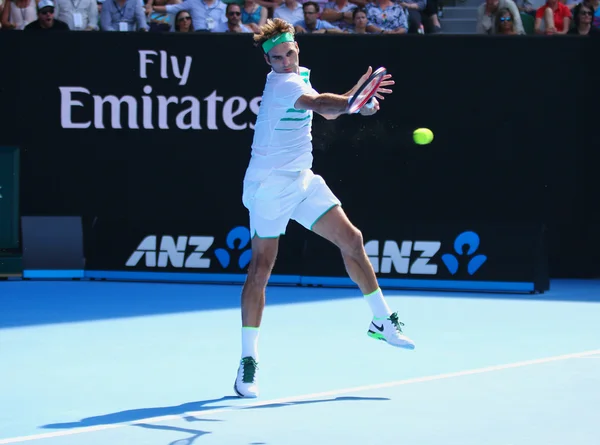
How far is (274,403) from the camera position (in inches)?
215

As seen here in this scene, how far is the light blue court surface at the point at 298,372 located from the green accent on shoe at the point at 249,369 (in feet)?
0.39

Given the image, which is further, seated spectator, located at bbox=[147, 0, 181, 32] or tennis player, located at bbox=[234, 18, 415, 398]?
seated spectator, located at bbox=[147, 0, 181, 32]

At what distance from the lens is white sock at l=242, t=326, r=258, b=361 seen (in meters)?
5.73

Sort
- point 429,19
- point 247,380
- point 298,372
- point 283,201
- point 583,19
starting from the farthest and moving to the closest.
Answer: point 429,19 → point 583,19 → point 298,372 → point 283,201 → point 247,380

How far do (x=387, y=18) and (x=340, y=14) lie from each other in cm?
71

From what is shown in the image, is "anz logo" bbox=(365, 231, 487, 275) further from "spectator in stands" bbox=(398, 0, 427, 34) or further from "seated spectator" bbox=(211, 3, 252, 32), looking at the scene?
"seated spectator" bbox=(211, 3, 252, 32)

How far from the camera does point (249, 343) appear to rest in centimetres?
576

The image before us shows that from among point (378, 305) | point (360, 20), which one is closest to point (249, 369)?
point (378, 305)

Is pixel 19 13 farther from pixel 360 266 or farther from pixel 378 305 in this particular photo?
pixel 378 305

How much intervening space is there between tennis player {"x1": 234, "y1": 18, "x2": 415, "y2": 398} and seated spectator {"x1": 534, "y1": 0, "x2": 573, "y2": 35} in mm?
6870

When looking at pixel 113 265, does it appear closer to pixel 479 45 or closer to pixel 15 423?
pixel 479 45

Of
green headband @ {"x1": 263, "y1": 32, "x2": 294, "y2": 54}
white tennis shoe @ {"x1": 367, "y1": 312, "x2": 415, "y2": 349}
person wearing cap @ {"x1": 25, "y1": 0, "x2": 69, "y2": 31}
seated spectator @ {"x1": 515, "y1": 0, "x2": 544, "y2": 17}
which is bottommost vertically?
white tennis shoe @ {"x1": 367, "y1": 312, "x2": 415, "y2": 349}

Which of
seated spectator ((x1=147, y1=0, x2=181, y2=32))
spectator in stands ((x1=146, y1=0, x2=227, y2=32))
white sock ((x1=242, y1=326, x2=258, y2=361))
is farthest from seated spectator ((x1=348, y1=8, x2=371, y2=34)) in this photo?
white sock ((x1=242, y1=326, x2=258, y2=361))

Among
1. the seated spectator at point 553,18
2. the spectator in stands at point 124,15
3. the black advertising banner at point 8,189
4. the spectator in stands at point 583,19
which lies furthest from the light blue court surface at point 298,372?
the seated spectator at point 553,18
